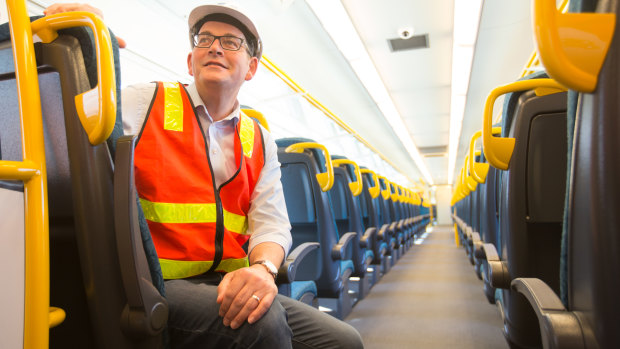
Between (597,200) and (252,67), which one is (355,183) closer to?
(252,67)

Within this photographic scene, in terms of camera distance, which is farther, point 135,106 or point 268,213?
point 268,213

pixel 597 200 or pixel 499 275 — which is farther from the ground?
pixel 597 200

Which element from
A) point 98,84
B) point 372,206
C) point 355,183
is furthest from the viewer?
point 372,206

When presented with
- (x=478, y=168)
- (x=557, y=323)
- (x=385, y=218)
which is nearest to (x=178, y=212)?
(x=557, y=323)

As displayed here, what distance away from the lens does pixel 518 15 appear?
5027 mm

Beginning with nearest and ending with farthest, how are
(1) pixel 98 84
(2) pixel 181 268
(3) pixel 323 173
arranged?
(1) pixel 98 84 < (2) pixel 181 268 < (3) pixel 323 173

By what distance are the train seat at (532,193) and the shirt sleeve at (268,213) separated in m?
0.83

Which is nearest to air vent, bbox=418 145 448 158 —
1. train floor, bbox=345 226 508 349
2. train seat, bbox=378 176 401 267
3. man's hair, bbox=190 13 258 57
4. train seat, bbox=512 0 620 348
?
train seat, bbox=378 176 401 267

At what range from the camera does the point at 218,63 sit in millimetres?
1435

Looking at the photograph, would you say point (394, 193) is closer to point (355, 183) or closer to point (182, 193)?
point (355, 183)

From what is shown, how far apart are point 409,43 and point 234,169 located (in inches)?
202

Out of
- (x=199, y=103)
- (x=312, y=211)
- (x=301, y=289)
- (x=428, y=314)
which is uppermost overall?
(x=199, y=103)

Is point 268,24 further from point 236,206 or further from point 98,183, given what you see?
point 98,183

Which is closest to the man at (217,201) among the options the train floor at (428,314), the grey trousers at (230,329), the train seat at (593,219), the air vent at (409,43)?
the grey trousers at (230,329)
